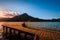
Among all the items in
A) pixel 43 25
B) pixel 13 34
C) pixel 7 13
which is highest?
pixel 7 13

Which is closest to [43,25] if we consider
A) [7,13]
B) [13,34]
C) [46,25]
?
[46,25]

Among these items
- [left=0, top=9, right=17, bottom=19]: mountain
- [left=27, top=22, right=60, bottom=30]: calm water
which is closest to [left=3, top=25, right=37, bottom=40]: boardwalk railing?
[left=0, top=9, right=17, bottom=19]: mountain

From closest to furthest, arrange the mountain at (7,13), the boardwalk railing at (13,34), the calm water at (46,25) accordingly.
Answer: the boardwalk railing at (13,34) < the calm water at (46,25) < the mountain at (7,13)

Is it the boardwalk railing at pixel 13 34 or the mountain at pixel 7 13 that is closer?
the boardwalk railing at pixel 13 34

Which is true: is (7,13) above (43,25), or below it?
above

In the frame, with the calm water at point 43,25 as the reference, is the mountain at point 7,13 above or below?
above

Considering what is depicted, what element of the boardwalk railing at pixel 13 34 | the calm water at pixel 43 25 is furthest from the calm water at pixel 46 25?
the boardwalk railing at pixel 13 34

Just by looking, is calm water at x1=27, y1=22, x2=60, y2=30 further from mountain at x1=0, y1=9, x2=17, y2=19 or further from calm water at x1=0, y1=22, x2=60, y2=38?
mountain at x1=0, y1=9, x2=17, y2=19

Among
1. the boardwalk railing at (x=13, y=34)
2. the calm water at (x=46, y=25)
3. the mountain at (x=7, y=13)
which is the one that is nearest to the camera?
the boardwalk railing at (x=13, y=34)

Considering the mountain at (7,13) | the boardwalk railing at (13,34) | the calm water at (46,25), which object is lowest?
the boardwalk railing at (13,34)

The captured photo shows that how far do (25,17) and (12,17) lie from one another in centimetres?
92

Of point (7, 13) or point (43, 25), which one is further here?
point (7, 13)

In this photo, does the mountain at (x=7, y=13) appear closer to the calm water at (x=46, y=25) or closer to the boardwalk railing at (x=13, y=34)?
the boardwalk railing at (x=13, y=34)

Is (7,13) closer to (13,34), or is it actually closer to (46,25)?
(13,34)
